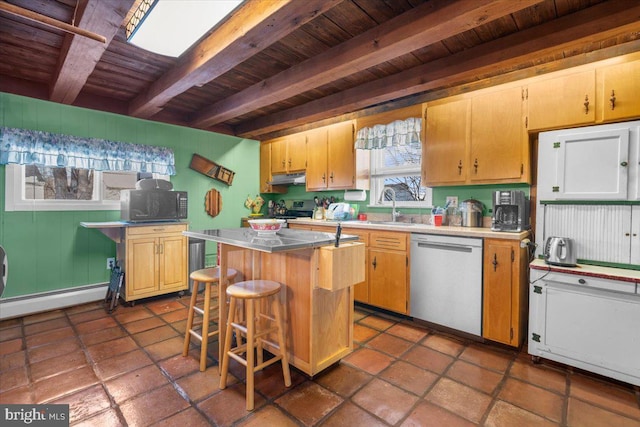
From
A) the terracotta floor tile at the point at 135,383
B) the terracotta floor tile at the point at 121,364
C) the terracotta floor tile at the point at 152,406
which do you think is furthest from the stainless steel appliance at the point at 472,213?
the terracotta floor tile at the point at 121,364

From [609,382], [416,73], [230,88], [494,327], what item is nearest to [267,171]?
[230,88]

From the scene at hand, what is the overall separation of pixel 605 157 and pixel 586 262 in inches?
30.7

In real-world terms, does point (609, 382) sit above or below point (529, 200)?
below

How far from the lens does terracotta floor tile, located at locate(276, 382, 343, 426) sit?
1.71 meters

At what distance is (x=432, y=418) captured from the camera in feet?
5.61

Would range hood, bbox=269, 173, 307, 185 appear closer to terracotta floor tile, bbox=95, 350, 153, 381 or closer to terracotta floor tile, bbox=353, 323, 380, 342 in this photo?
terracotta floor tile, bbox=353, 323, 380, 342

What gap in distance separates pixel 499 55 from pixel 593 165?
1072 millimetres

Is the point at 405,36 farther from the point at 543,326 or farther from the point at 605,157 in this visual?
the point at 543,326

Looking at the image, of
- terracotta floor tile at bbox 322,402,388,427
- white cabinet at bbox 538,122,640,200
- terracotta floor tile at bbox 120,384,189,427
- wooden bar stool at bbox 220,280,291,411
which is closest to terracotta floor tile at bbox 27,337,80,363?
terracotta floor tile at bbox 120,384,189,427

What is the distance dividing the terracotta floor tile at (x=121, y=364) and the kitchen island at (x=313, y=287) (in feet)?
2.12

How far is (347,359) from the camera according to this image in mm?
2340

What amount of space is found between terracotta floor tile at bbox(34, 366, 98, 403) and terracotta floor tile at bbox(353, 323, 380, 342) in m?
1.95

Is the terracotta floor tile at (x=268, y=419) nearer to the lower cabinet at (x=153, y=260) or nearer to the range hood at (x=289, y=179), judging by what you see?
the lower cabinet at (x=153, y=260)

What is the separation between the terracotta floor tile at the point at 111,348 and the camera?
7.72 feet
